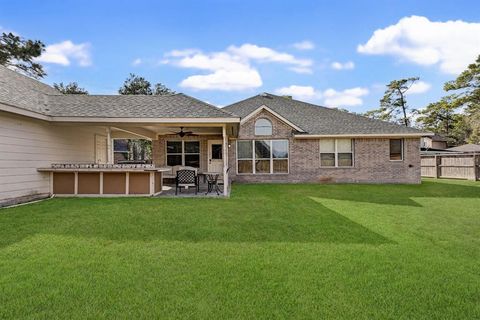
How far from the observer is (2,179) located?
8.47 m

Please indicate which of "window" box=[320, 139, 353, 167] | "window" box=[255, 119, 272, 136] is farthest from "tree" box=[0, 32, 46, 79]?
"window" box=[320, 139, 353, 167]

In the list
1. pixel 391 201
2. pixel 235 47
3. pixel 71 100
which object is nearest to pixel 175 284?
pixel 391 201

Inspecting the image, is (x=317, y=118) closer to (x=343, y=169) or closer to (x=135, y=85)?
(x=343, y=169)

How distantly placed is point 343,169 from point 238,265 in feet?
44.8

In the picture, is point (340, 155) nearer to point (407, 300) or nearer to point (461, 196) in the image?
point (461, 196)

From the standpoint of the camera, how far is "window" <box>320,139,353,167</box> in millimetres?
16672

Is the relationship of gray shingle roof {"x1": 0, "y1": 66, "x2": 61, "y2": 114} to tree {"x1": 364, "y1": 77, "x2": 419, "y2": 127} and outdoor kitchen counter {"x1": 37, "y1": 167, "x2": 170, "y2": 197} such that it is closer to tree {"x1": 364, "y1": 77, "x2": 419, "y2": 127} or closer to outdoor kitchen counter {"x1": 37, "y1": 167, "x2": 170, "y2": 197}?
outdoor kitchen counter {"x1": 37, "y1": 167, "x2": 170, "y2": 197}

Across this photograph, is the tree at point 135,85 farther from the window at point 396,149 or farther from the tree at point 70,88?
the window at point 396,149

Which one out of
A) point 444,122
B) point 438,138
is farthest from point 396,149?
point 444,122

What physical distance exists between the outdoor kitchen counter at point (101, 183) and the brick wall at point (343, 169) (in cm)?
662

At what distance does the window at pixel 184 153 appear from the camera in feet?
57.5

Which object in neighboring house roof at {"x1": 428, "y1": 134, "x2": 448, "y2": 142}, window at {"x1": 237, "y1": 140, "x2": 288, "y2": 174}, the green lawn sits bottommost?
the green lawn

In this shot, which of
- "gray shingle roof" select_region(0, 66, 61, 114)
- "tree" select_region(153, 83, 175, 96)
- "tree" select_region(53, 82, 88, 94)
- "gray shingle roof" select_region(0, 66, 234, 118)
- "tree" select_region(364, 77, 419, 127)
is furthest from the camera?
"tree" select_region(364, 77, 419, 127)

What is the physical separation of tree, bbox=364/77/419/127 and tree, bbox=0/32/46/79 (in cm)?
3452
